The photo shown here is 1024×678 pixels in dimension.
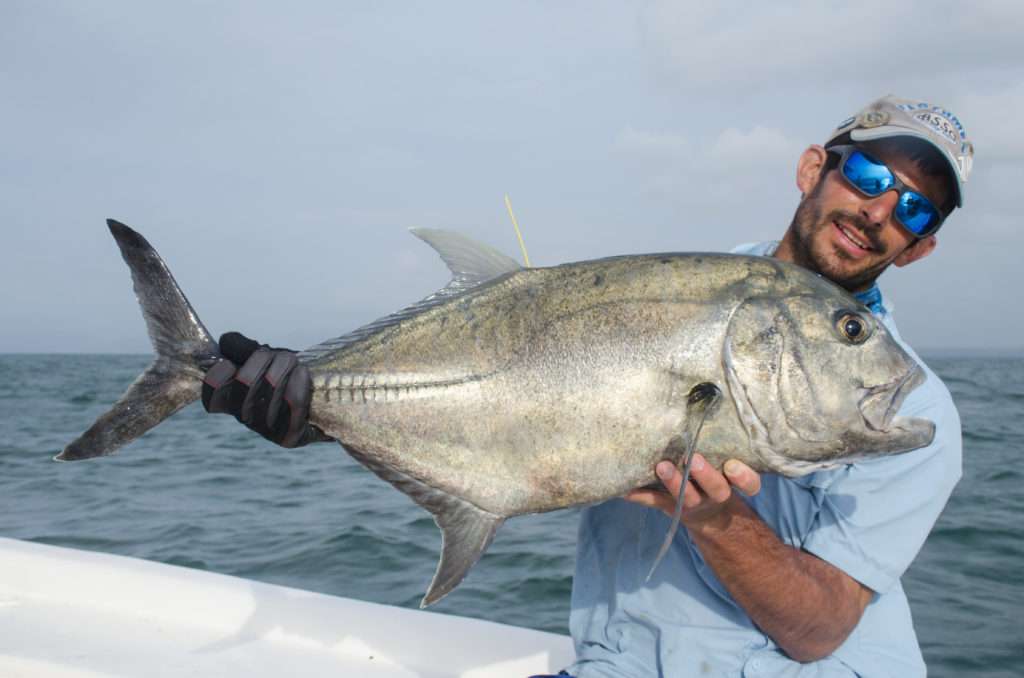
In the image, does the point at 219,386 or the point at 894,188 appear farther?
the point at 894,188

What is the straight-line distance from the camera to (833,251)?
2967 millimetres

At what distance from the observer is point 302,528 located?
8164mm

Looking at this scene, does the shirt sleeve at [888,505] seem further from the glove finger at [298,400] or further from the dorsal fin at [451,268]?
the glove finger at [298,400]

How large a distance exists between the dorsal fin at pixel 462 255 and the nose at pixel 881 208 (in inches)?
53.4

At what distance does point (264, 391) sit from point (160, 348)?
1.18ft

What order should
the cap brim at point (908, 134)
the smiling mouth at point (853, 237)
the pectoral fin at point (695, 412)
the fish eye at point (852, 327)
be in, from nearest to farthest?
the pectoral fin at point (695, 412) < the fish eye at point (852, 327) < the cap brim at point (908, 134) < the smiling mouth at point (853, 237)

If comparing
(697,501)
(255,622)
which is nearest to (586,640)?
(697,501)

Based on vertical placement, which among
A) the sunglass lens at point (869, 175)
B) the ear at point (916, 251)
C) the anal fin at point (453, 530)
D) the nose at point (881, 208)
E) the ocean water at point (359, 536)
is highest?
the sunglass lens at point (869, 175)

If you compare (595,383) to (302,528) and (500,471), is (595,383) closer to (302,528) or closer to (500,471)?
(500,471)

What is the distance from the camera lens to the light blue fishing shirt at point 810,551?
2.54 m

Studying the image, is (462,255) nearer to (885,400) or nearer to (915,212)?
(885,400)

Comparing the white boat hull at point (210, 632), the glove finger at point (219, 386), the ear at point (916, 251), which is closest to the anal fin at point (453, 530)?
the glove finger at point (219, 386)

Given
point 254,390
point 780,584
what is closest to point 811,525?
point 780,584

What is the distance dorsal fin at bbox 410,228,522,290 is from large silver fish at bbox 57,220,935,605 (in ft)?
0.06
